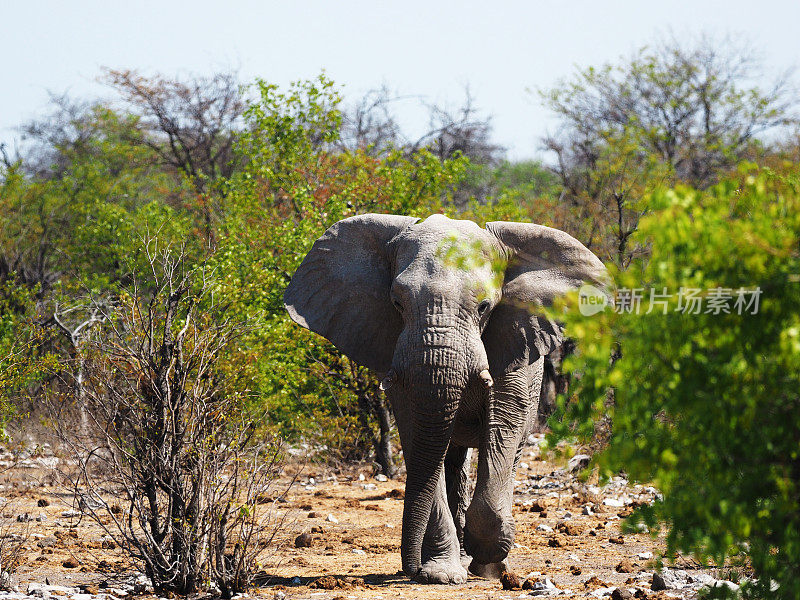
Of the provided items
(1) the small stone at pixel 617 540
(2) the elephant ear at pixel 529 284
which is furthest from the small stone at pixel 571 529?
(2) the elephant ear at pixel 529 284

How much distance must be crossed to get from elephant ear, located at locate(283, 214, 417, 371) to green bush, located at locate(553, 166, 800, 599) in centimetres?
437

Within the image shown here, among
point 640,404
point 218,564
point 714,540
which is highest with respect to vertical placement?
point 640,404

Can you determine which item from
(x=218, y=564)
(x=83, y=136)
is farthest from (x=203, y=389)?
(x=83, y=136)

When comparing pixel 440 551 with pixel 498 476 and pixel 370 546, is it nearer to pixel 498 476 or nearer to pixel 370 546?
pixel 498 476

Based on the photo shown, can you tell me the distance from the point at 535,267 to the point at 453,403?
4.88 ft

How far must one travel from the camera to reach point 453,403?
6574mm

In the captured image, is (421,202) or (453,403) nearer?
(453,403)

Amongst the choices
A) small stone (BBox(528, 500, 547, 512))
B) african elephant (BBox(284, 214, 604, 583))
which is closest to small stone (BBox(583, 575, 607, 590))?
african elephant (BBox(284, 214, 604, 583))

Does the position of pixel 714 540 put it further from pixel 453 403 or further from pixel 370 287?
pixel 370 287

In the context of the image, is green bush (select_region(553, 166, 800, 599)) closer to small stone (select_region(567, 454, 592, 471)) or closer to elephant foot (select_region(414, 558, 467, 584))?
elephant foot (select_region(414, 558, 467, 584))

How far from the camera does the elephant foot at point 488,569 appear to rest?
7203 millimetres

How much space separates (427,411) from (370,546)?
2529mm

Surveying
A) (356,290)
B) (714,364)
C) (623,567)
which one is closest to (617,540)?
(623,567)

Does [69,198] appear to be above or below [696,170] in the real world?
below
